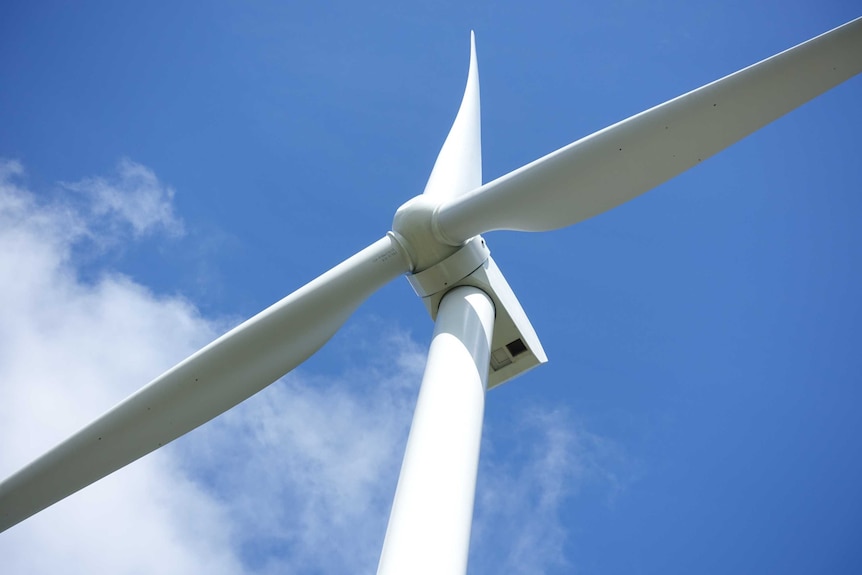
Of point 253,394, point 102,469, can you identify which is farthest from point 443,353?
point 102,469

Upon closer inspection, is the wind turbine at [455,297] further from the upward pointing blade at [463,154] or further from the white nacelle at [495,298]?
the upward pointing blade at [463,154]

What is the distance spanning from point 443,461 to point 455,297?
2.18 meters

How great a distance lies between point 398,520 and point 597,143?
125 inches

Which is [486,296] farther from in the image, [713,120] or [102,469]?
[102,469]

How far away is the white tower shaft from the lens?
384cm

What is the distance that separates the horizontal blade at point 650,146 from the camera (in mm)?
5188

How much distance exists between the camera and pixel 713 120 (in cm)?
539

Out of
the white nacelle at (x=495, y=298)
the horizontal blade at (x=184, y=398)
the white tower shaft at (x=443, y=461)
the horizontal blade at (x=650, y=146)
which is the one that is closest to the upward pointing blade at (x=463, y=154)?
the white nacelle at (x=495, y=298)

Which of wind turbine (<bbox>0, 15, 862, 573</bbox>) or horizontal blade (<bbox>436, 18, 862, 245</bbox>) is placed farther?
horizontal blade (<bbox>436, 18, 862, 245</bbox>)

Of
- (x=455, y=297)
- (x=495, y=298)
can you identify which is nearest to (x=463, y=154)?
(x=495, y=298)

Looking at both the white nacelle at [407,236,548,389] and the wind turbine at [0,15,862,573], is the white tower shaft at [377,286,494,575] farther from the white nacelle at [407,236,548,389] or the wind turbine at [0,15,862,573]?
the white nacelle at [407,236,548,389]

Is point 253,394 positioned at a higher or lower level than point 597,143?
lower

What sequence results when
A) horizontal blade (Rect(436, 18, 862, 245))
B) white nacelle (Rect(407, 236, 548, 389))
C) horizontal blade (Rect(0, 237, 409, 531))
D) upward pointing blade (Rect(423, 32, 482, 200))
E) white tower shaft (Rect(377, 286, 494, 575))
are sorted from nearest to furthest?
white tower shaft (Rect(377, 286, 494, 575)) → horizontal blade (Rect(436, 18, 862, 245)) → horizontal blade (Rect(0, 237, 409, 531)) → white nacelle (Rect(407, 236, 548, 389)) → upward pointing blade (Rect(423, 32, 482, 200))

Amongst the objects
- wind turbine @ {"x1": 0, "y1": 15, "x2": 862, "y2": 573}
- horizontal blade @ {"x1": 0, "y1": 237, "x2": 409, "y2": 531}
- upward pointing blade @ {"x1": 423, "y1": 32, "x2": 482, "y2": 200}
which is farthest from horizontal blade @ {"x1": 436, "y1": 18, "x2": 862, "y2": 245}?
horizontal blade @ {"x1": 0, "y1": 237, "x2": 409, "y2": 531}
